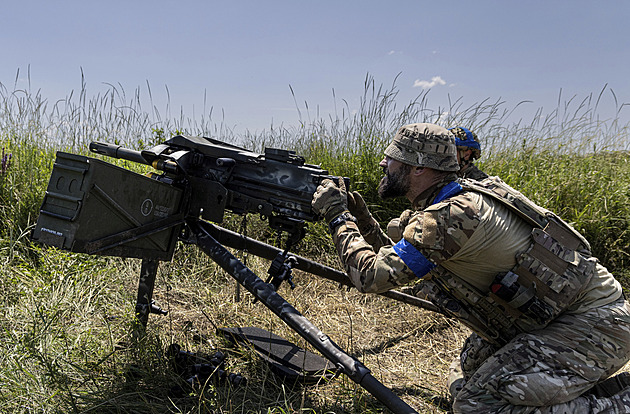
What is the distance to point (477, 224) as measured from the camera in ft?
7.79

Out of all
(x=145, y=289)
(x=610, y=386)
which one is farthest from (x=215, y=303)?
(x=610, y=386)

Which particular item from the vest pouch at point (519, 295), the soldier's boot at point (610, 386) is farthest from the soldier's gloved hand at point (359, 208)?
the soldier's boot at point (610, 386)

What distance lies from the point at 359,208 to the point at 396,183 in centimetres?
49

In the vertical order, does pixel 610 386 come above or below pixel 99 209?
below

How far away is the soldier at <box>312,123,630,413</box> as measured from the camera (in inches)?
93.4

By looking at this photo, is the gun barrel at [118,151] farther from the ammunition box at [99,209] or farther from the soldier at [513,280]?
the soldier at [513,280]

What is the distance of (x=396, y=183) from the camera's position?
279cm

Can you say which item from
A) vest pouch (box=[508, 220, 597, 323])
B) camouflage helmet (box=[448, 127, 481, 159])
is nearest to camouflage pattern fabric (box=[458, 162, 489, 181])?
camouflage helmet (box=[448, 127, 481, 159])

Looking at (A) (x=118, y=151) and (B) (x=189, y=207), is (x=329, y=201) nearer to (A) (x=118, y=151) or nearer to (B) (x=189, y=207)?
(B) (x=189, y=207)

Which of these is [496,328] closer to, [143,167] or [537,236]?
[537,236]

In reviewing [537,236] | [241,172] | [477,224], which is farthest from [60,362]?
[537,236]

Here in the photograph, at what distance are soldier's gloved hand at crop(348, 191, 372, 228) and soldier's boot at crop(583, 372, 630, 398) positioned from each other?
5.48ft

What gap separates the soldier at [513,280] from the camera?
2.37m

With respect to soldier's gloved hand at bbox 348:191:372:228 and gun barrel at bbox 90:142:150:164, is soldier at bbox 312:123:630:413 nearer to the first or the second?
soldier's gloved hand at bbox 348:191:372:228
